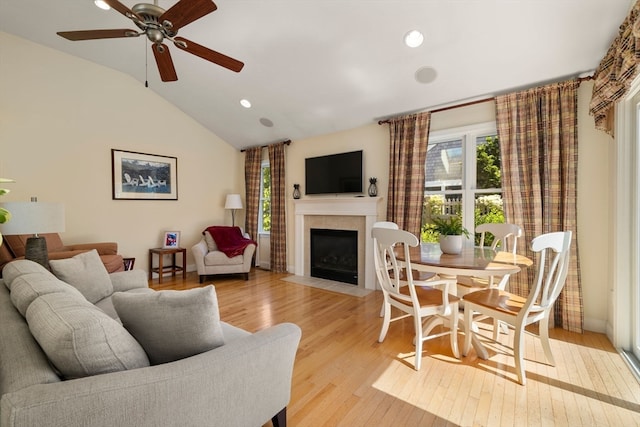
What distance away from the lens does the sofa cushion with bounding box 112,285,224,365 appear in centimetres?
103

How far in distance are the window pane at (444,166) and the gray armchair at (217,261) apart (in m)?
2.91

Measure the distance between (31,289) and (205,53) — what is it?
1854 millimetres

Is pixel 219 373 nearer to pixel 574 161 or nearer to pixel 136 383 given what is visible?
pixel 136 383

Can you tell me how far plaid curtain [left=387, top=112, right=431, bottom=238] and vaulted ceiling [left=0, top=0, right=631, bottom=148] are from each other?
0.67 ft

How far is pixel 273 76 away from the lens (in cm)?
344

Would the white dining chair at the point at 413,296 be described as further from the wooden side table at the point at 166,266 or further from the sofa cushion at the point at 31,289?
the wooden side table at the point at 166,266

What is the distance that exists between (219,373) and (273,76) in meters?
3.35

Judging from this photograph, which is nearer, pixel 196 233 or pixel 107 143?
pixel 107 143

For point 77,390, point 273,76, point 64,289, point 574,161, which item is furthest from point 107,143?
point 574,161

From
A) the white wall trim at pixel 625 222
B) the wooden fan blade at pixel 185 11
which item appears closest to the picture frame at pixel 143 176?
the wooden fan blade at pixel 185 11

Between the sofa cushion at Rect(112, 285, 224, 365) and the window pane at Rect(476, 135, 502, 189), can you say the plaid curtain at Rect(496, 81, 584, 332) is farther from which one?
the sofa cushion at Rect(112, 285, 224, 365)

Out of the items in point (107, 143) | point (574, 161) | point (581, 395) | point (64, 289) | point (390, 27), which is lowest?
point (581, 395)

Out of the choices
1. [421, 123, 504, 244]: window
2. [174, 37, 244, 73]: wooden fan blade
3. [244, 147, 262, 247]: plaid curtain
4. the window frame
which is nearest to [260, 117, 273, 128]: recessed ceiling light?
[244, 147, 262, 247]: plaid curtain

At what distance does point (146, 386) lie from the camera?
2.69ft
